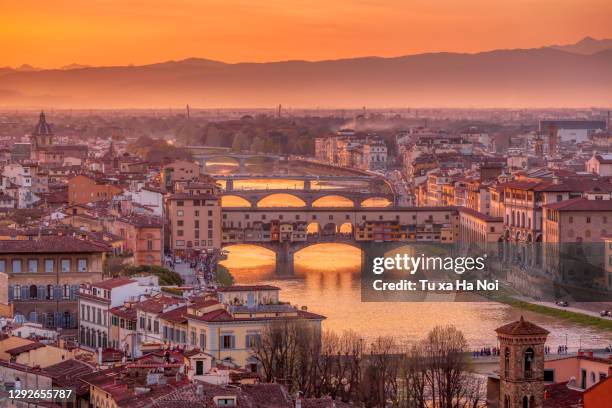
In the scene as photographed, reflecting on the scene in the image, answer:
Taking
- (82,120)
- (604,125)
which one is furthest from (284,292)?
(82,120)

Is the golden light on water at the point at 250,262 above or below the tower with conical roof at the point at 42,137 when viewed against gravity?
below

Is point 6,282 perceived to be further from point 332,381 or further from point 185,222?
point 185,222

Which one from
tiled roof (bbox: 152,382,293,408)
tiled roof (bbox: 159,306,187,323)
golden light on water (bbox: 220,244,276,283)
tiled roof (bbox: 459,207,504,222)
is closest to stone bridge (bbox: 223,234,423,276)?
golden light on water (bbox: 220,244,276,283)

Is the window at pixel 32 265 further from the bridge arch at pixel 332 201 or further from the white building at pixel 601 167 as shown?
the bridge arch at pixel 332 201

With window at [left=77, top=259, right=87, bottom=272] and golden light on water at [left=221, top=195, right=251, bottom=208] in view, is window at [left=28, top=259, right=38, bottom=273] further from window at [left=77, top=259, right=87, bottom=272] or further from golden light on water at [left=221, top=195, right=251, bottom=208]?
golden light on water at [left=221, top=195, right=251, bottom=208]

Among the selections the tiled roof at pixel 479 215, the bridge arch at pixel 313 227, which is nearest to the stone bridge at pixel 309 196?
the bridge arch at pixel 313 227

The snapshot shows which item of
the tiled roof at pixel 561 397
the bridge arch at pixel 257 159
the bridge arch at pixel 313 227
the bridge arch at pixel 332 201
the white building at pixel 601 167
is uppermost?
the tiled roof at pixel 561 397
